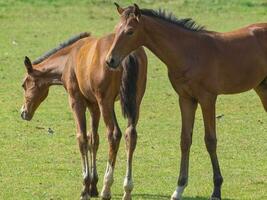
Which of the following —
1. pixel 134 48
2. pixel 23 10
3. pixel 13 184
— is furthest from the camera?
pixel 23 10

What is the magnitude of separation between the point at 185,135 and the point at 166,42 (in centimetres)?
116

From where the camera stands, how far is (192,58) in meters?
10.5

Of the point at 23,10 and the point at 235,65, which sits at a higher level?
the point at 235,65

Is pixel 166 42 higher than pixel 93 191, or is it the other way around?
pixel 166 42

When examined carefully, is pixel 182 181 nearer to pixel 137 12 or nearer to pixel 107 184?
pixel 107 184

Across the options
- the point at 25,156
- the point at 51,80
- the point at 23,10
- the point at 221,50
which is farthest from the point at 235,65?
the point at 23,10

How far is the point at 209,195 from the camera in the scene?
37.4 ft

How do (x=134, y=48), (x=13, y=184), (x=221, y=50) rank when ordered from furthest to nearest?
(x=13, y=184)
(x=221, y=50)
(x=134, y=48)

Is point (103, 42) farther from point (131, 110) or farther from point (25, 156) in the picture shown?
point (25, 156)

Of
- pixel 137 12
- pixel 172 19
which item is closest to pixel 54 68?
pixel 172 19

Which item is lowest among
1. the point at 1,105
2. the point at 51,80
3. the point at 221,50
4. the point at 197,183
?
the point at 1,105

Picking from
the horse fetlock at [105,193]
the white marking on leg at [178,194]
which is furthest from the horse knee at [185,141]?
the horse fetlock at [105,193]

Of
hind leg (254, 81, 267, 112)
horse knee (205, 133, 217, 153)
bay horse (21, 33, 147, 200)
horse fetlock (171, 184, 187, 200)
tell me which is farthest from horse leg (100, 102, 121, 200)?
hind leg (254, 81, 267, 112)

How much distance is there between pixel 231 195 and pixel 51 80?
9.27 feet
